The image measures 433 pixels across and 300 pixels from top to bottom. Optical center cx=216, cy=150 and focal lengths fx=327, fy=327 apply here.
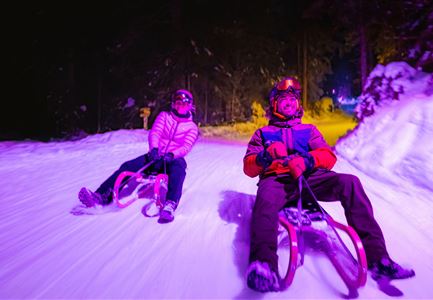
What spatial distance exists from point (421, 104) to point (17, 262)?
676 centimetres

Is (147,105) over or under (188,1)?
under

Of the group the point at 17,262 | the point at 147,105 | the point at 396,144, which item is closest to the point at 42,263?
the point at 17,262

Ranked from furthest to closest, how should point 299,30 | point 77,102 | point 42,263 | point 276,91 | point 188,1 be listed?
point 299,30 < point 77,102 < point 188,1 < point 276,91 < point 42,263

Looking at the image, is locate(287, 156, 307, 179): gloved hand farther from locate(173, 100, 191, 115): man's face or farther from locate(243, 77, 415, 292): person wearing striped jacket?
locate(173, 100, 191, 115): man's face

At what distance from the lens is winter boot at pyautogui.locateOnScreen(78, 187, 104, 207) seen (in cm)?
388

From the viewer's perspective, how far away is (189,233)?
3385mm

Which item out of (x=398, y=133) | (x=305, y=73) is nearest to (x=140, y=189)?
(x=398, y=133)

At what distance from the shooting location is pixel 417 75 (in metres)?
7.51

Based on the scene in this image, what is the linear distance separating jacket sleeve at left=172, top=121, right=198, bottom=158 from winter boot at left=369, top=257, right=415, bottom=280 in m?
2.74

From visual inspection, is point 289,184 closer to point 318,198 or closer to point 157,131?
point 318,198

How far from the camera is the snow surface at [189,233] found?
237cm

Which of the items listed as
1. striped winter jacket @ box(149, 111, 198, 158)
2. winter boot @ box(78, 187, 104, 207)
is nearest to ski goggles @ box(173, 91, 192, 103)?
striped winter jacket @ box(149, 111, 198, 158)

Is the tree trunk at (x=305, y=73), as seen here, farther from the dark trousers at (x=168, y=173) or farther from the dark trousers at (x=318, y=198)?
the dark trousers at (x=318, y=198)

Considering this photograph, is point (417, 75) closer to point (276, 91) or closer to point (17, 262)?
point (276, 91)
